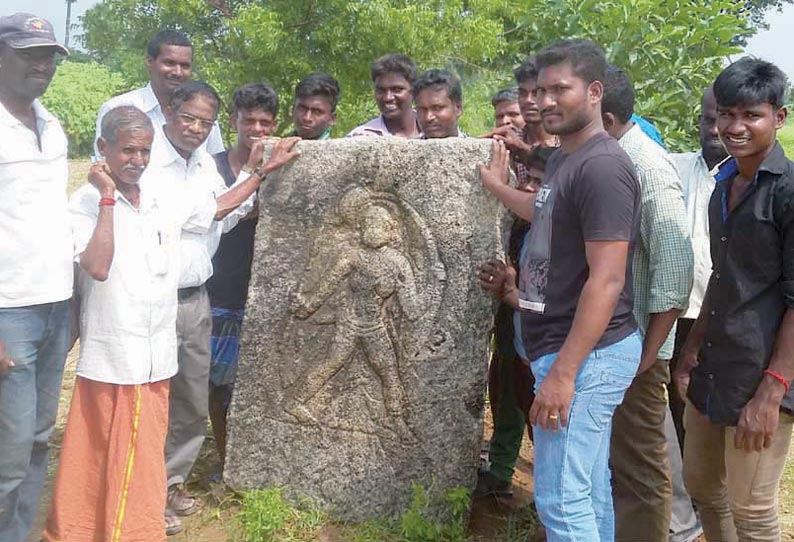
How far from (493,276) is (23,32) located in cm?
181

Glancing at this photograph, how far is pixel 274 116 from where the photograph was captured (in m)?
3.42

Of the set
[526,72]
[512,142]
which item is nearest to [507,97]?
[526,72]

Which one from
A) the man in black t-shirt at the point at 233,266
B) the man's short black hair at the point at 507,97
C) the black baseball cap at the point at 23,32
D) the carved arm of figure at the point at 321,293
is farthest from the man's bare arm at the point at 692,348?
the black baseball cap at the point at 23,32

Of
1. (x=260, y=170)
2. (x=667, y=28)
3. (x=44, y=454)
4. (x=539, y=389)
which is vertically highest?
(x=667, y=28)

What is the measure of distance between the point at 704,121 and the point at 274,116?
6.03 feet

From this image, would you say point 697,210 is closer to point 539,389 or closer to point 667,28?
point 539,389

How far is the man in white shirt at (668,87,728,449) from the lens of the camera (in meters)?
3.02

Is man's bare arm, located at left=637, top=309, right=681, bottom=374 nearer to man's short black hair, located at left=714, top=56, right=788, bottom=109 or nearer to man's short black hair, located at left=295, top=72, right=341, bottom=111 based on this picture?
man's short black hair, located at left=714, top=56, right=788, bottom=109

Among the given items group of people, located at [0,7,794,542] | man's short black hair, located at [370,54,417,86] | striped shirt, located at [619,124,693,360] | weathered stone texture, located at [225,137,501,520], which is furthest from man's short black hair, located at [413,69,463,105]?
striped shirt, located at [619,124,693,360]

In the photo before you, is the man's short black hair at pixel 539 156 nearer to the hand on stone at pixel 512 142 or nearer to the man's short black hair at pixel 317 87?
the hand on stone at pixel 512 142

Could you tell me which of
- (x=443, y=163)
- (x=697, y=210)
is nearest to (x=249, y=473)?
(x=443, y=163)

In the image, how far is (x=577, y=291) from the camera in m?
2.13

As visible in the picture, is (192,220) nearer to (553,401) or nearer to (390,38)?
(553,401)

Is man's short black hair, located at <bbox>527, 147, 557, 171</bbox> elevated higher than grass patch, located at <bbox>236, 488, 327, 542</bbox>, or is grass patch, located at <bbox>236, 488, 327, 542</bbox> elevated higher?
man's short black hair, located at <bbox>527, 147, 557, 171</bbox>
